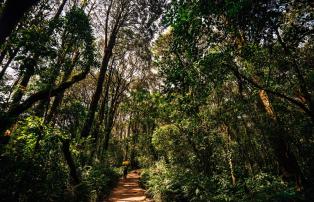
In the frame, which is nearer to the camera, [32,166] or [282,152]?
[32,166]

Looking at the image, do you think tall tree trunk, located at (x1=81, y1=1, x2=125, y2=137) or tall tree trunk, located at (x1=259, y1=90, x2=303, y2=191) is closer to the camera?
tall tree trunk, located at (x1=259, y1=90, x2=303, y2=191)

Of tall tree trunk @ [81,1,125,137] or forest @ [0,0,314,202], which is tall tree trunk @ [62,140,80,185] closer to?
forest @ [0,0,314,202]

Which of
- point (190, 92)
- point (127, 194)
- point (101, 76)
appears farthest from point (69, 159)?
point (127, 194)

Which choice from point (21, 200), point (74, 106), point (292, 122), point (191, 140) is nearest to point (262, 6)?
point (21, 200)

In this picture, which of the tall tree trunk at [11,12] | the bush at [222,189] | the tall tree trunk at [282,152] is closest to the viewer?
the tall tree trunk at [11,12]

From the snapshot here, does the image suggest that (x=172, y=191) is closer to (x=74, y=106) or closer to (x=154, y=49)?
(x=74, y=106)

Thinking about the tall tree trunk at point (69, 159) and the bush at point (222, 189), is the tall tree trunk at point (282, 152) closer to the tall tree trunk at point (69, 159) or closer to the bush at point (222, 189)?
the bush at point (222, 189)

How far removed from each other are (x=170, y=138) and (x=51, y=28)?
978cm

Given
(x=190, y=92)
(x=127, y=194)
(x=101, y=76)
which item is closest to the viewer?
(x=190, y=92)

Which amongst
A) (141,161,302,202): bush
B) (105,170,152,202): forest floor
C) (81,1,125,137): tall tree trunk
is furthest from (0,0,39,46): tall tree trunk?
(105,170,152,202): forest floor

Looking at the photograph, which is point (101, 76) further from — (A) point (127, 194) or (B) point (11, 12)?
(B) point (11, 12)

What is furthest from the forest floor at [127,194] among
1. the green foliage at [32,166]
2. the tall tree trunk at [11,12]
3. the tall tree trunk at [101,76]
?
the tall tree trunk at [11,12]

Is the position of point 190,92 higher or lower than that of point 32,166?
higher

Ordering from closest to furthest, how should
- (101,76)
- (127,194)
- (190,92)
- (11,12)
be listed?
(11,12), (190,92), (101,76), (127,194)
